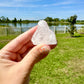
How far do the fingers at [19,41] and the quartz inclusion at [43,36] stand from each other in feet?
0.39

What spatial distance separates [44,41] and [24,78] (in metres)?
0.47

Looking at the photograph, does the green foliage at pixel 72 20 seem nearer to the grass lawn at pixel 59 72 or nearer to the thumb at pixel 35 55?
the grass lawn at pixel 59 72

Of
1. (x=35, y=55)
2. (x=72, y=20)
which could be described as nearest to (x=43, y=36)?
(x=35, y=55)

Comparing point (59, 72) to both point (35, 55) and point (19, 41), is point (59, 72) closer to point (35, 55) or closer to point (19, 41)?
point (19, 41)

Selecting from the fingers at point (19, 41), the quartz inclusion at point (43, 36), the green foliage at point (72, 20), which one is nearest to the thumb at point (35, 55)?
the quartz inclusion at point (43, 36)

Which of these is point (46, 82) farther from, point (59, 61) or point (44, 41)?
point (44, 41)

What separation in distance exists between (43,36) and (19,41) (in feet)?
1.27

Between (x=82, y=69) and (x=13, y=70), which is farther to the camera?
(x=82, y=69)

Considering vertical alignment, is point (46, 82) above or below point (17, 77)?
below

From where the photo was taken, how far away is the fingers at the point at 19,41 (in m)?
1.57

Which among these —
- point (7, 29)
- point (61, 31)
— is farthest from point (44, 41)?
point (61, 31)

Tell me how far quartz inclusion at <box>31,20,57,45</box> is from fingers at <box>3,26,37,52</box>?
0.39 ft

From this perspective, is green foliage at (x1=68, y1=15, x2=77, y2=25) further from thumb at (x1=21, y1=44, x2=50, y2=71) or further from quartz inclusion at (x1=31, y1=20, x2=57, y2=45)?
thumb at (x1=21, y1=44, x2=50, y2=71)

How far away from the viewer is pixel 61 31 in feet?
55.4
